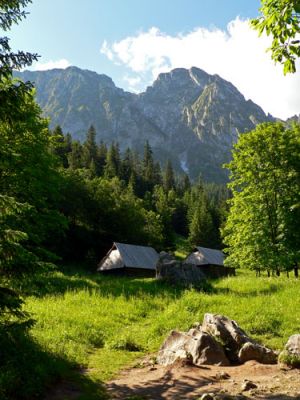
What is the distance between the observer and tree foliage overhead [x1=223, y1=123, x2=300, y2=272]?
30.8 metres

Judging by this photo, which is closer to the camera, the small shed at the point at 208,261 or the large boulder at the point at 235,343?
the large boulder at the point at 235,343

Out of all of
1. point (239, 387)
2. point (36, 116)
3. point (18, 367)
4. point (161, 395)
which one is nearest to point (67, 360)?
point (18, 367)

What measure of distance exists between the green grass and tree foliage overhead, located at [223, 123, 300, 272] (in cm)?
640

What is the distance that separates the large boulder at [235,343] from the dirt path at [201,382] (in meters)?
0.41

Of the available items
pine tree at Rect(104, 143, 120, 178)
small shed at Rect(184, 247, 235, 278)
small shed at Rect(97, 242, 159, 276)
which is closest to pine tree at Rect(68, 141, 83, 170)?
pine tree at Rect(104, 143, 120, 178)

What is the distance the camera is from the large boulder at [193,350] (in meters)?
12.5

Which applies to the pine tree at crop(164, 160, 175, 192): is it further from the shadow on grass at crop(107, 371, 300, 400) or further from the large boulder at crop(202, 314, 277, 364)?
the shadow on grass at crop(107, 371, 300, 400)

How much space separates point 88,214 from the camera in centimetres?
6391

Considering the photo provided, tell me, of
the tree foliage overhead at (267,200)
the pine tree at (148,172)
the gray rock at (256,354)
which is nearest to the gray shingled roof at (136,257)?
the tree foliage overhead at (267,200)

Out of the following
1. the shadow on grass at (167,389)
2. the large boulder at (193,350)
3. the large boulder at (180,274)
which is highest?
the large boulder at (180,274)

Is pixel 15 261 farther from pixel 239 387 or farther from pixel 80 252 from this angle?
pixel 80 252

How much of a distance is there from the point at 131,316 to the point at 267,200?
696 inches

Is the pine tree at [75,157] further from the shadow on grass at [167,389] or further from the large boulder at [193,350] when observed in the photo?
the shadow on grass at [167,389]

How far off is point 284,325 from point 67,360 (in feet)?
29.5
